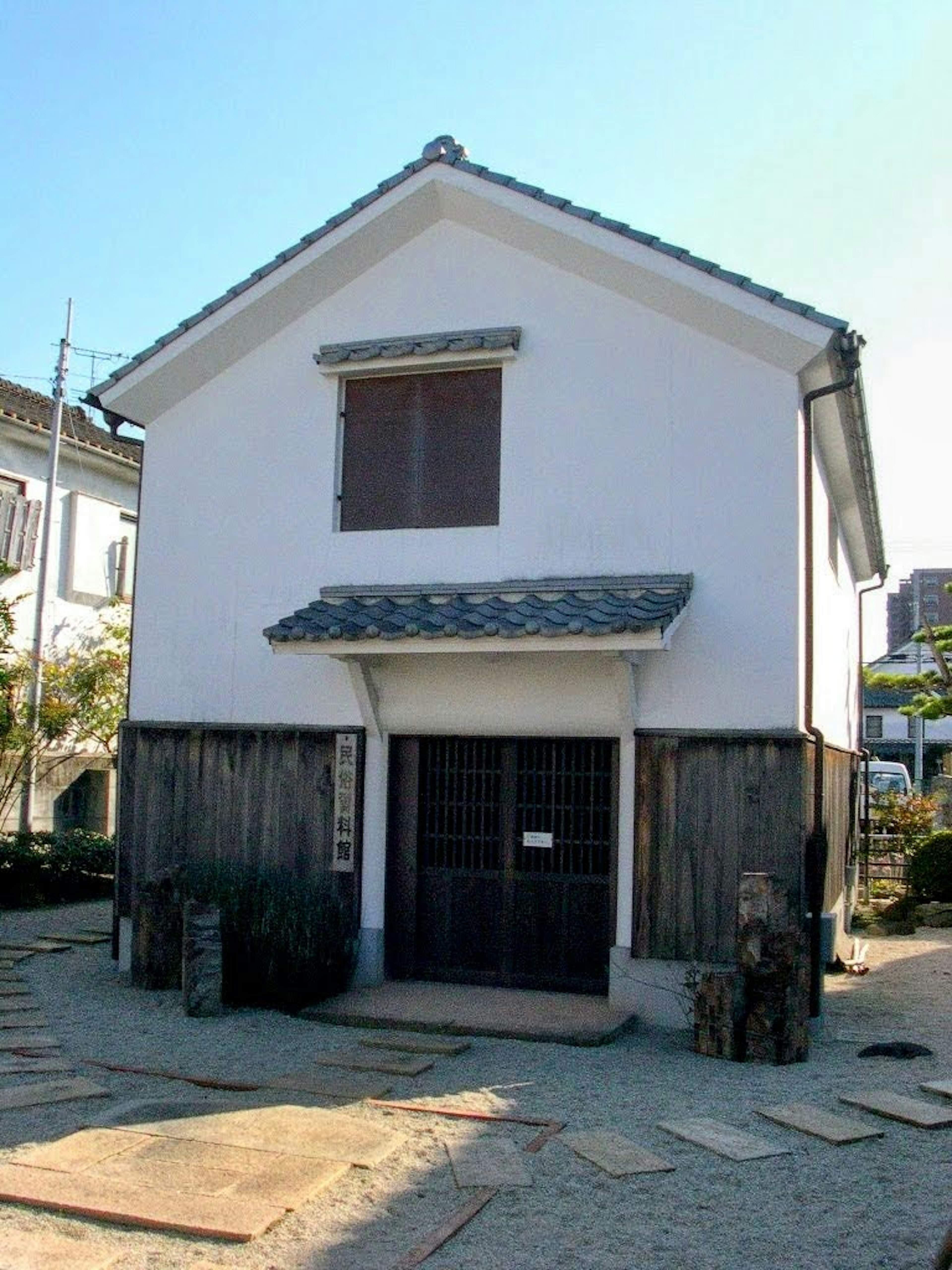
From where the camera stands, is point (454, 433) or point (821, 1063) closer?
point (821, 1063)

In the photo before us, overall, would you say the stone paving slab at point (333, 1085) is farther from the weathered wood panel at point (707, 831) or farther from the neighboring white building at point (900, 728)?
the neighboring white building at point (900, 728)

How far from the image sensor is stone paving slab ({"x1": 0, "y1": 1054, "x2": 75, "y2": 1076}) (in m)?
7.73

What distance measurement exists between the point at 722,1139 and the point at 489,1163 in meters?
1.28

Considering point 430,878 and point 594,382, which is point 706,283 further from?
point 430,878

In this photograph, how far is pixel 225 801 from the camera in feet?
36.3

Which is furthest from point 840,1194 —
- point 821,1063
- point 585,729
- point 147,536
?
point 147,536

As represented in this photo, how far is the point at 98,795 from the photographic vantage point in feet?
67.2

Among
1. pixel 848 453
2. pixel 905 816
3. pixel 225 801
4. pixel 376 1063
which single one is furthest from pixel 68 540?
pixel 905 816

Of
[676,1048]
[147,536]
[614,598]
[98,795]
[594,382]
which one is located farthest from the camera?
[98,795]

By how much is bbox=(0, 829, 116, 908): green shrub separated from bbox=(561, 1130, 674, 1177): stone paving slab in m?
11.1

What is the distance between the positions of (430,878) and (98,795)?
11.5m

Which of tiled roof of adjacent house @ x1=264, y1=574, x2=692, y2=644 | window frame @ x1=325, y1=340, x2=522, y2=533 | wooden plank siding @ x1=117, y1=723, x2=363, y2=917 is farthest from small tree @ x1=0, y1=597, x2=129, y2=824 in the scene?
tiled roof of adjacent house @ x1=264, y1=574, x2=692, y2=644

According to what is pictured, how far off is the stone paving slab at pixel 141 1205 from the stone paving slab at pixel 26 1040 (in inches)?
109

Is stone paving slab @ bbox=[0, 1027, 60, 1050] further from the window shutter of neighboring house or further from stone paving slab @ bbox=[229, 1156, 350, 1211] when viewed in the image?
the window shutter of neighboring house
